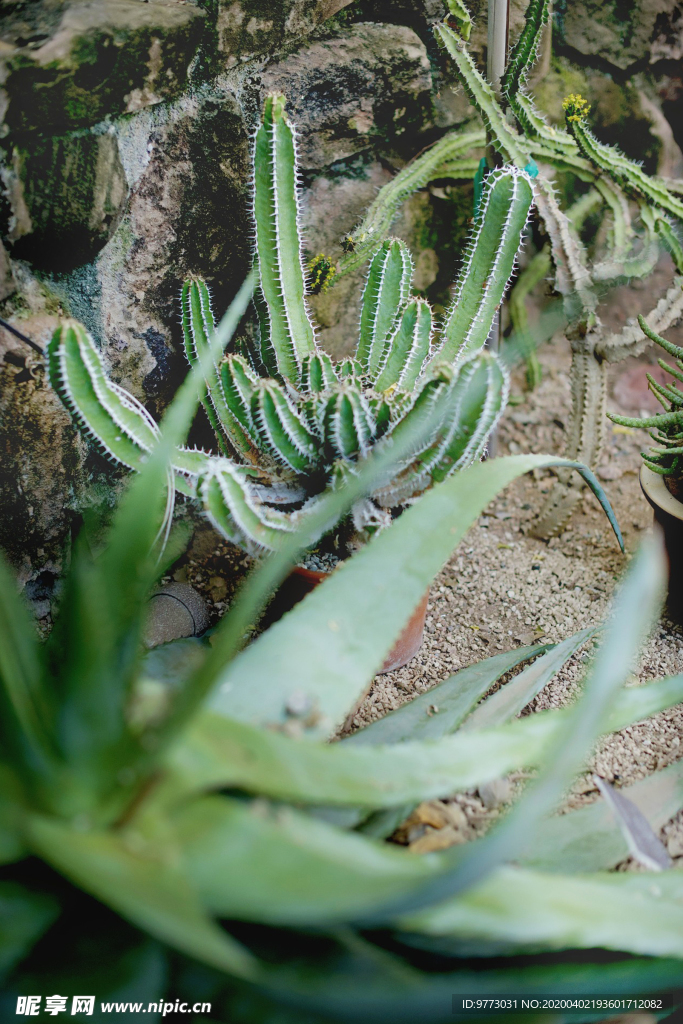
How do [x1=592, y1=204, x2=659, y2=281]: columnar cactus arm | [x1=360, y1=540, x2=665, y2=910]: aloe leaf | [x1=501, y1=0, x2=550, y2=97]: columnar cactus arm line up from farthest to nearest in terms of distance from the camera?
[x1=592, y1=204, x2=659, y2=281]: columnar cactus arm, [x1=501, y1=0, x2=550, y2=97]: columnar cactus arm, [x1=360, y1=540, x2=665, y2=910]: aloe leaf

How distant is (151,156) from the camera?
1463 millimetres

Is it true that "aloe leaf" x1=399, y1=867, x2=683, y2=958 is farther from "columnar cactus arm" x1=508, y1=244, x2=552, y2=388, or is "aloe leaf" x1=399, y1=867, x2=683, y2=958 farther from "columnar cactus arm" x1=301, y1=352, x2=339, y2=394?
"columnar cactus arm" x1=508, y1=244, x2=552, y2=388

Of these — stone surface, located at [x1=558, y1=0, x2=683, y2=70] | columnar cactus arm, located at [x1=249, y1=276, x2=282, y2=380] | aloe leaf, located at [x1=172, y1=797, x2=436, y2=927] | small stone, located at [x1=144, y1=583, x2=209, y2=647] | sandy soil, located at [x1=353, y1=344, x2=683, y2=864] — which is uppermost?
stone surface, located at [x1=558, y1=0, x2=683, y2=70]

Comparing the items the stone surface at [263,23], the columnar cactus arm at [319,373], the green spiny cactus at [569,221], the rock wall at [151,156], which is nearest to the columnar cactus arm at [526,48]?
Answer: the green spiny cactus at [569,221]

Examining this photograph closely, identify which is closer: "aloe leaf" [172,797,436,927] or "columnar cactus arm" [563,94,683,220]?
"aloe leaf" [172,797,436,927]

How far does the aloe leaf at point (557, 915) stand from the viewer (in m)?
0.61

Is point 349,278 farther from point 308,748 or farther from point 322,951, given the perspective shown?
point 322,951

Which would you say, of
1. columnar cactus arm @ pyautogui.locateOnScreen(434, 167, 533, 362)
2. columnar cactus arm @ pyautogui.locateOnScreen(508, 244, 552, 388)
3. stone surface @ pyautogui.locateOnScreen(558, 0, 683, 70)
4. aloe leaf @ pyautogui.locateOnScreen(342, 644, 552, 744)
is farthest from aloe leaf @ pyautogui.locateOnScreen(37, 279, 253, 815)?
stone surface @ pyautogui.locateOnScreen(558, 0, 683, 70)

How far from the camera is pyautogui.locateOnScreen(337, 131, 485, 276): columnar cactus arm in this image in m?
1.74

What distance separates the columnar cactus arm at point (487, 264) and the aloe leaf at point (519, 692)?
69cm

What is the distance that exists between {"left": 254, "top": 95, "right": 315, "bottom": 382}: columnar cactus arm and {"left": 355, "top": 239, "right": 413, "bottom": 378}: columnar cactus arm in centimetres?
14

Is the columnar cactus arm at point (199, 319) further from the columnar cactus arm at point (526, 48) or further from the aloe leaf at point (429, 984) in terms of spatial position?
the aloe leaf at point (429, 984)

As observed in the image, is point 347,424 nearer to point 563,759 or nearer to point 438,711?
point 438,711

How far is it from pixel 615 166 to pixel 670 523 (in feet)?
3.17
